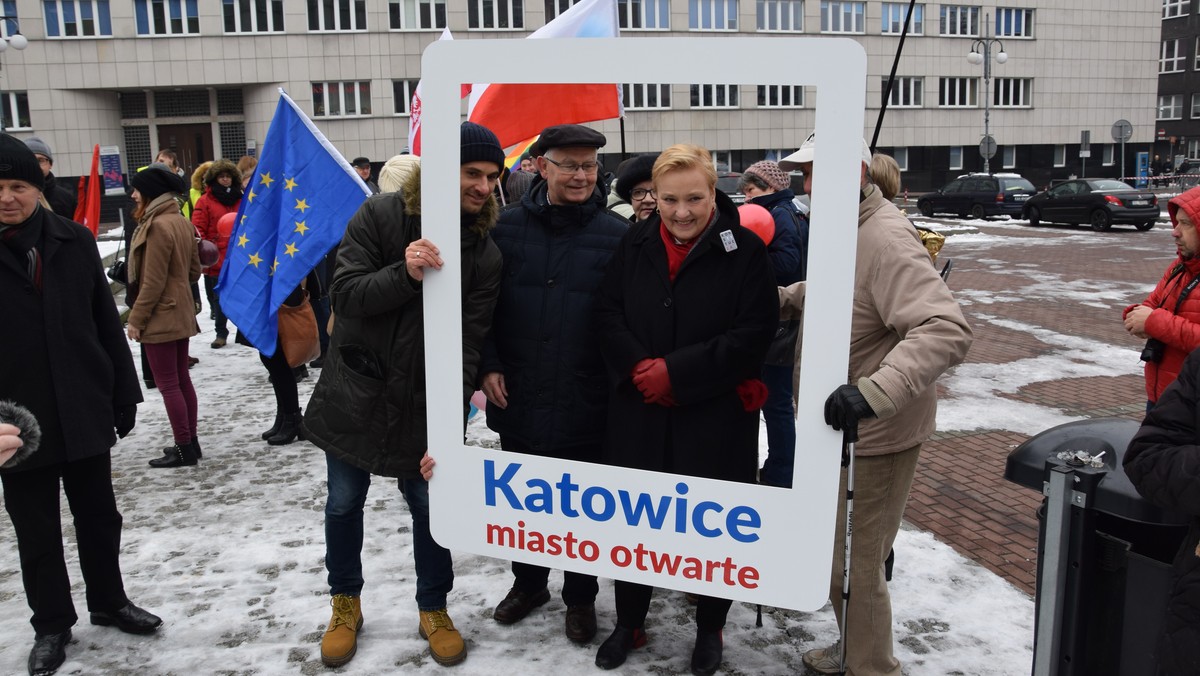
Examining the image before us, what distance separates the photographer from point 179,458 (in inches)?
237

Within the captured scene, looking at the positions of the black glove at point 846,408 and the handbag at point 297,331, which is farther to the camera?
the handbag at point 297,331

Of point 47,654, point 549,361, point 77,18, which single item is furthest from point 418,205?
point 77,18

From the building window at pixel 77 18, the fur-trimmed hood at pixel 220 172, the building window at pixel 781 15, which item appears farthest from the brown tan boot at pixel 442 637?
the building window at pixel 77 18

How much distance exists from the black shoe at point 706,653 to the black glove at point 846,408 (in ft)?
4.21

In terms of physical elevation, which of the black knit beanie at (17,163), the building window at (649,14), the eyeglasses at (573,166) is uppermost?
the building window at (649,14)

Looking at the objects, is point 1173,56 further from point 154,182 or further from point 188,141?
point 154,182

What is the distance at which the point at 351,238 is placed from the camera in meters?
3.30

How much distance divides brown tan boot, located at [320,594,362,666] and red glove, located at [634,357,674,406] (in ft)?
5.20

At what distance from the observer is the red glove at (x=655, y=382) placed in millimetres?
2898

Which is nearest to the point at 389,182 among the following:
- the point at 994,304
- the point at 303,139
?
the point at 303,139

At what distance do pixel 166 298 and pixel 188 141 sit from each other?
136 ft

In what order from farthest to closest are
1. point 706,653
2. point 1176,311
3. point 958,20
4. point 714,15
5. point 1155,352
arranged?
point 958,20
point 714,15
point 1155,352
point 1176,311
point 706,653

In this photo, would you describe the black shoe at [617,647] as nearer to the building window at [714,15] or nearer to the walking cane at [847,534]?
the walking cane at [847,534]

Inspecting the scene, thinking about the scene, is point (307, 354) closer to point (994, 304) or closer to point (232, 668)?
point (232, 668)
